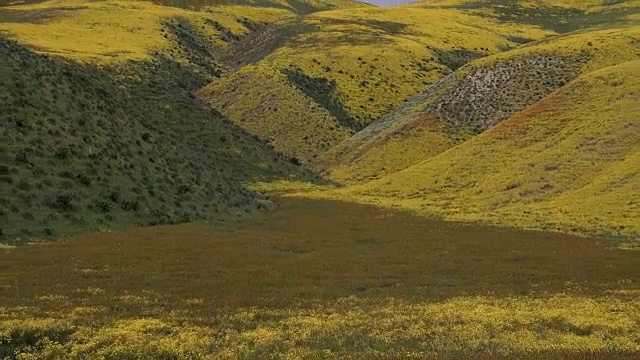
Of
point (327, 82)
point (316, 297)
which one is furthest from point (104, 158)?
point (327, 82)

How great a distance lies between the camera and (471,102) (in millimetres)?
118875

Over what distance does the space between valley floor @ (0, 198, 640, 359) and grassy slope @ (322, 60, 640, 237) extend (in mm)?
12112

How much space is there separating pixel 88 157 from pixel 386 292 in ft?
124

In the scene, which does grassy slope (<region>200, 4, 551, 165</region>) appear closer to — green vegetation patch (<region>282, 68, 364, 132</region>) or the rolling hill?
green vegetation patch (<region>282, 68, 364, 132</region>)

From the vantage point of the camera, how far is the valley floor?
17.7 meters

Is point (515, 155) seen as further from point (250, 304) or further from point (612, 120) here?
point (250, 304)

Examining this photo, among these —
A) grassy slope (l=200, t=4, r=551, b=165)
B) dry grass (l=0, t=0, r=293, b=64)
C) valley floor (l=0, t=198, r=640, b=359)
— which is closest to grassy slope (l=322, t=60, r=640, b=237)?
valley floor (l=0, t=198, r=640, b=359)

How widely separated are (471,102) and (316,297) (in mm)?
99645

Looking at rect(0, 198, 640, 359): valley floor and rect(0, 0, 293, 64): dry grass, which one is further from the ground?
rect(0, 0, 293, 64): dry grass

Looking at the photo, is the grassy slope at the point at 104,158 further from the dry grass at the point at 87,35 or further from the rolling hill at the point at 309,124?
the dry grass at the point at 87,35

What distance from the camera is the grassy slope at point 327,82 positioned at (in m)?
136

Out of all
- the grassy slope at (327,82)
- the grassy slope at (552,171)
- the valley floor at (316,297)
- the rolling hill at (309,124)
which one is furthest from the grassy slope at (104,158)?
the grassy slope at (327,82)

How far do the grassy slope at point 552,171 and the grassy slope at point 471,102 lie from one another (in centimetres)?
1553

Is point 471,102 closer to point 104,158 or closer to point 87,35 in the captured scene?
point 104,158
